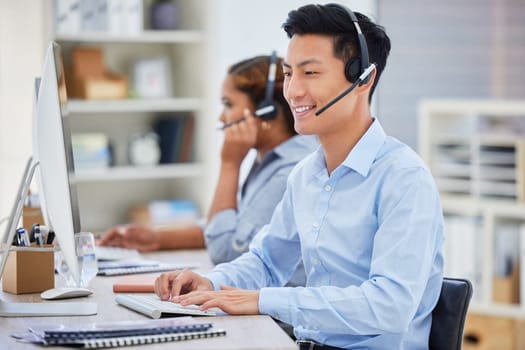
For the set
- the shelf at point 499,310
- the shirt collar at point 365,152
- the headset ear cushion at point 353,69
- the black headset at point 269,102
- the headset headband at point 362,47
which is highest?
the headset headband at point 362,47

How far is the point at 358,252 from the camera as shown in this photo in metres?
1.78

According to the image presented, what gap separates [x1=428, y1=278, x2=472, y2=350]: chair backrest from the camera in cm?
179

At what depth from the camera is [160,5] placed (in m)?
4.49

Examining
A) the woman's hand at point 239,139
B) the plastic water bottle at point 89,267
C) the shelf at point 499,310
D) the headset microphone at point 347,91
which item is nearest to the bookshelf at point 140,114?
the shelf at point 499,310

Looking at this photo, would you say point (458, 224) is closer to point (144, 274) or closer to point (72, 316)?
point (144, 274)

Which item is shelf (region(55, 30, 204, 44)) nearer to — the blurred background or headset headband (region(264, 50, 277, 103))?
the blurred background

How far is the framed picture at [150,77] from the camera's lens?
4465 millimetres

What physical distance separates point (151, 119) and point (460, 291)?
123 inches

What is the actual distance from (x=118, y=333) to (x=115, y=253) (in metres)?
1.02

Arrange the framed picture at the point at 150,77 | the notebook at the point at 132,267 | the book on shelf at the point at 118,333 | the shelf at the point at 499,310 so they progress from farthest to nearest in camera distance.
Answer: the framed picture at the point at 150,77 → the shelf at the point at 499,310 → the notebook at the point at 132,267 → the book on shelf at the point at 118,333

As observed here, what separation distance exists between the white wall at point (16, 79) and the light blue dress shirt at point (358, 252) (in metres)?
2.28

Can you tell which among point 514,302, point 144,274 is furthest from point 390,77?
point 144,274

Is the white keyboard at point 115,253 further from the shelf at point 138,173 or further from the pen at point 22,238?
the shelf at point 138,173

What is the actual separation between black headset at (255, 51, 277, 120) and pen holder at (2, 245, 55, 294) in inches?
31.9
